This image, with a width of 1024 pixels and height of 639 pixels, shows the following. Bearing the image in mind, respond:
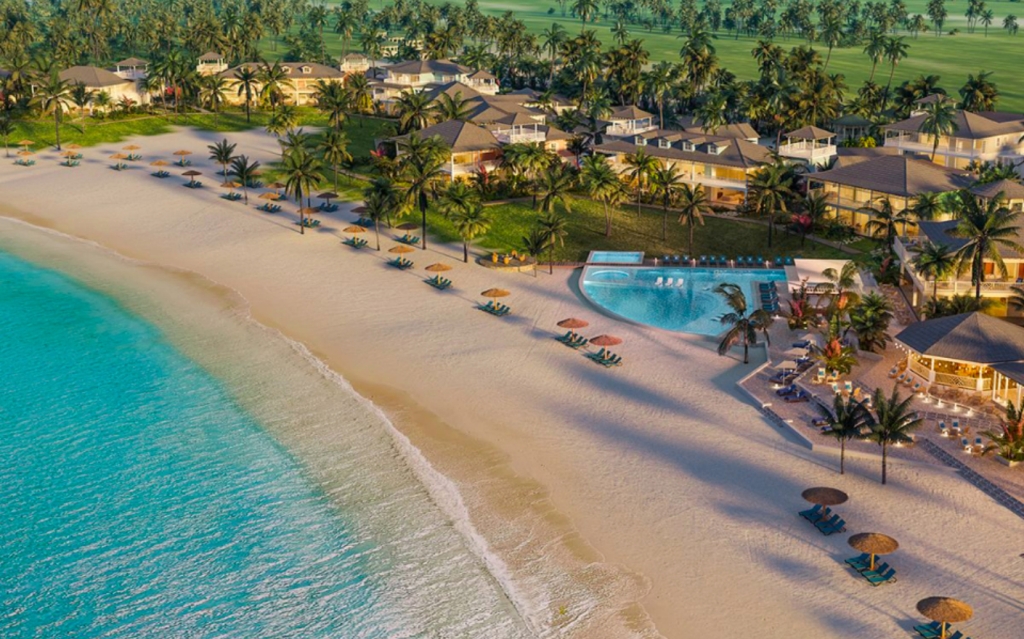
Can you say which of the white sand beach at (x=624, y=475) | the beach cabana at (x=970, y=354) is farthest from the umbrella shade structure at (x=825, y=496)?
the beach cabana at (x=970, y=354)

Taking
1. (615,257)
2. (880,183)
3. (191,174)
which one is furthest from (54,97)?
(880,183)

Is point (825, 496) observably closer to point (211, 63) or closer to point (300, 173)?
point (300, 173)

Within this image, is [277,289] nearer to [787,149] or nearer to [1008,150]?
[787,149]

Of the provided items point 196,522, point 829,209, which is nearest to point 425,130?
point 829,209

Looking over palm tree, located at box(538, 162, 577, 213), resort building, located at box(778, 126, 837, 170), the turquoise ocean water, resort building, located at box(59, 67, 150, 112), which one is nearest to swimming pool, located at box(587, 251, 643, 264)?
palm tree, located at box(538, 162, 577, 213)

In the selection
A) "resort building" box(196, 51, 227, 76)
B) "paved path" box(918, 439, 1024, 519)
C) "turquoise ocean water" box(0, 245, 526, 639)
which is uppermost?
"resort building" box(196, 51, 227, 76)

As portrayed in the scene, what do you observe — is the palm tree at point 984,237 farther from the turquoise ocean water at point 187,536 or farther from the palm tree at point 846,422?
the turquoise ocean water at point 187,536

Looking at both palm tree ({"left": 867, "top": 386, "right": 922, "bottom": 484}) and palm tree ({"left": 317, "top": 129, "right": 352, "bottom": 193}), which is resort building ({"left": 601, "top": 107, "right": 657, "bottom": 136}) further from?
palm tree ({"left": 867, "top": 386, "right": 922, "bottom": 484})
